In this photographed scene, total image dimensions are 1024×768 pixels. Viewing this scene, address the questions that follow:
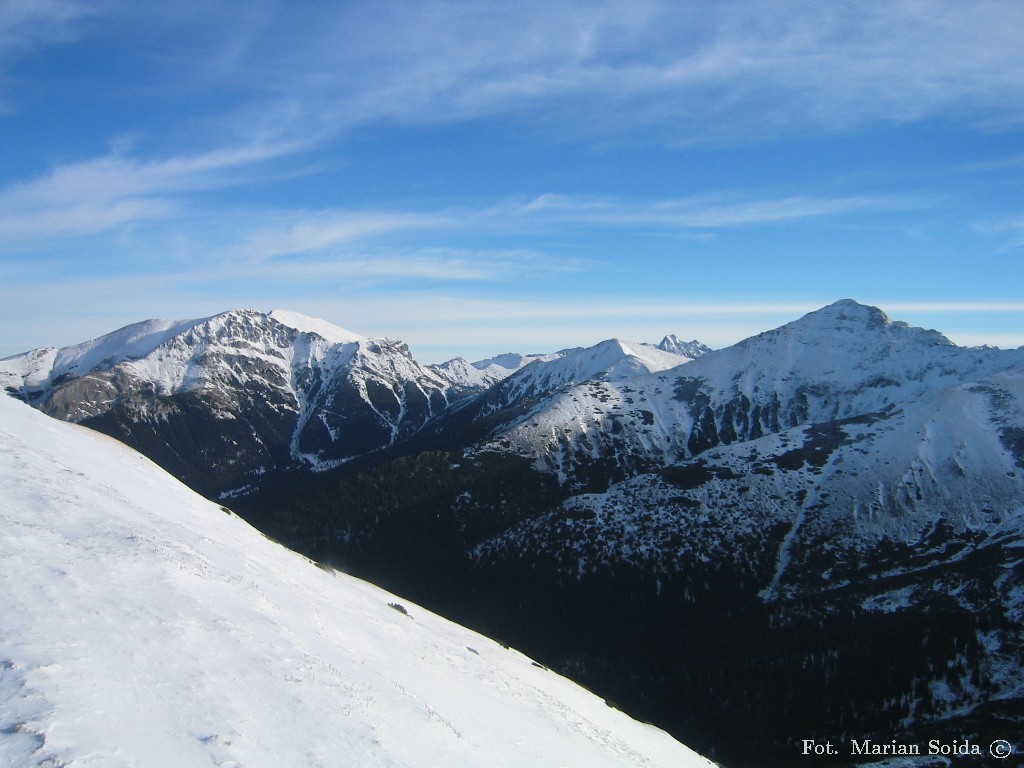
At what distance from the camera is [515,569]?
182375 mm

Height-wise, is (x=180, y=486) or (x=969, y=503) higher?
(x=180, y=486)

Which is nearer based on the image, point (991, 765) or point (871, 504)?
point (991, 765)

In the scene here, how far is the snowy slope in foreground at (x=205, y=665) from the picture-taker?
67.2 ft

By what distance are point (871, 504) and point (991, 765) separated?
113 m

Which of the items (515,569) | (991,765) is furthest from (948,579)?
(515,569)

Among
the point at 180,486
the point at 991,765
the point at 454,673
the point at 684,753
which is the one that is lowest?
the point at 991,765

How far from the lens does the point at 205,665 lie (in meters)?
25.7

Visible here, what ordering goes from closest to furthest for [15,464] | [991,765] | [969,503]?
[15,464] < [991,765] < [969,503]

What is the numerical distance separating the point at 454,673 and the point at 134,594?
22.1 m

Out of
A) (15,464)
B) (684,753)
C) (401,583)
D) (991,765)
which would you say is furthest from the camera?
(401,583)

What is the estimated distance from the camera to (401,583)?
7525 inches

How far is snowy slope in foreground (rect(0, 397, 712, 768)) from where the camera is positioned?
2048 cm

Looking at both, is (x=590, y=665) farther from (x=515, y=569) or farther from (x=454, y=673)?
(x=454, y=673)

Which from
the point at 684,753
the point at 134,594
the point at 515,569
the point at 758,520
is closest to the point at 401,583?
the point at 515,569
